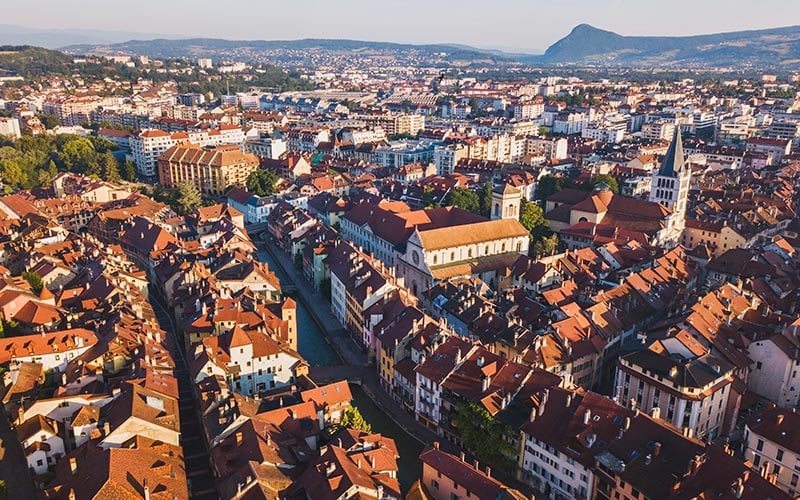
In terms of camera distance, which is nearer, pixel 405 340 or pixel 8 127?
pixel 405 340

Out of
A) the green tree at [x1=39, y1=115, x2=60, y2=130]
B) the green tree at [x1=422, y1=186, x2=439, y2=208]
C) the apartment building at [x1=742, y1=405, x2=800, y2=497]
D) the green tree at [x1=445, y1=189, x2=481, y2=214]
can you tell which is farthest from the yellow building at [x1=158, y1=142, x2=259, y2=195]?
the apartment building at [x1=742, y1=405, x2=800, y2=497]

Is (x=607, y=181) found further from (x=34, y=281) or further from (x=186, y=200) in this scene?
(x=34, y=281)

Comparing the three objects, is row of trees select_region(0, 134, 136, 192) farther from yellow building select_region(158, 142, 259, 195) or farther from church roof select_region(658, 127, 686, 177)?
church roof select_region(658, 127, 686, 177)

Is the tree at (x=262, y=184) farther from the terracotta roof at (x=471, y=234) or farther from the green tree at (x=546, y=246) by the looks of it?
the green tree at (x=546, y=246)

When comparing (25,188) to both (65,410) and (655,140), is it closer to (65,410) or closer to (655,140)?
(65,410)

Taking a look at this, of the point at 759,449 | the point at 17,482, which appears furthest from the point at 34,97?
the point at 759,449

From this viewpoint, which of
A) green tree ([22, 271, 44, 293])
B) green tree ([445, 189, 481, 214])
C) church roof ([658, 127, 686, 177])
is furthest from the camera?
green tree ([445, 189, 481, 214])

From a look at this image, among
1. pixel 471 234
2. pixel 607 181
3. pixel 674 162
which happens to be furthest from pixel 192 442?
pixel 607 181
